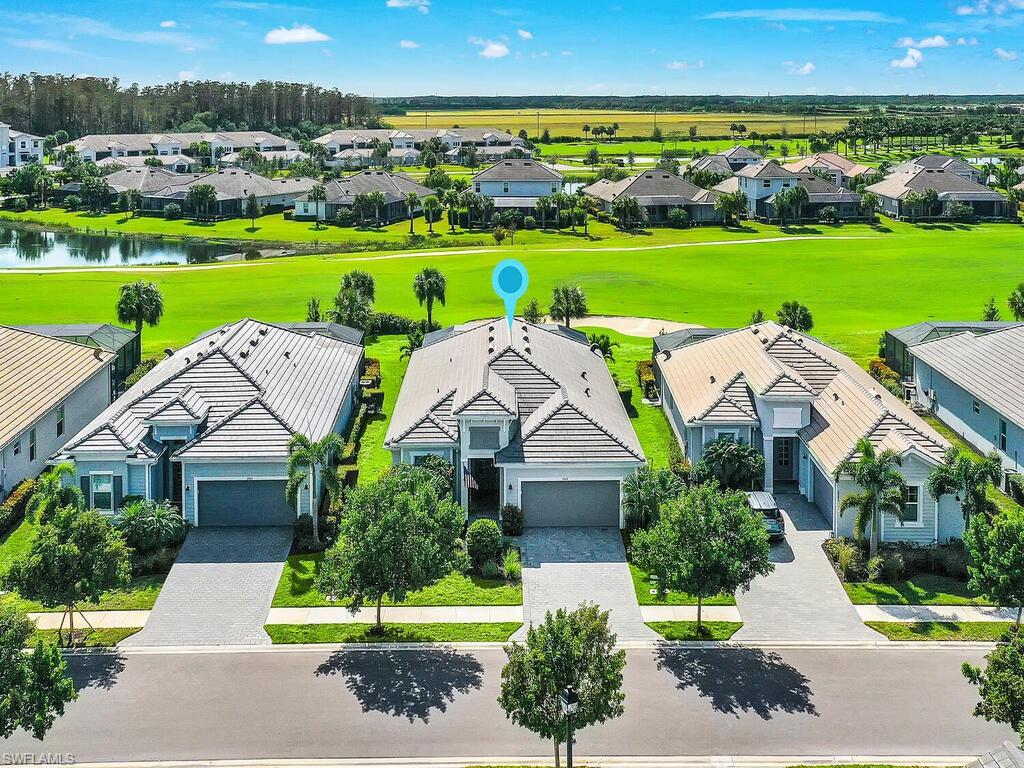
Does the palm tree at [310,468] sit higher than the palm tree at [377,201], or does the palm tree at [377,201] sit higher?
the palm tree at [377,201]

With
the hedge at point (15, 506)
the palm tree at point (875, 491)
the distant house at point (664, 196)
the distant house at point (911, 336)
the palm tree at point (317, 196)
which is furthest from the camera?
the palm tree at point (317, 196)

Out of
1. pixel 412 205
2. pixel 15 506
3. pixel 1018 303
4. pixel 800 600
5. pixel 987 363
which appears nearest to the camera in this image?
pixel 800 600

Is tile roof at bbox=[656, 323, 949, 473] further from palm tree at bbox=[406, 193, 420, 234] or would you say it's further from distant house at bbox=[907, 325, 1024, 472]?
palm tree at bbox=[406, 193, 420, 234]

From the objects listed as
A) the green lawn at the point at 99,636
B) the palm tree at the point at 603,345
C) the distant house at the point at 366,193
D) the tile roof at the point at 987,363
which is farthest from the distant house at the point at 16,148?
the green lawn at the point at 99,636

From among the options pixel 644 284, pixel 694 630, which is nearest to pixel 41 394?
pixel 694 630

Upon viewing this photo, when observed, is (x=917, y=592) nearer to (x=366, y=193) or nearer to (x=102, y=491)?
(x=102, y=491)

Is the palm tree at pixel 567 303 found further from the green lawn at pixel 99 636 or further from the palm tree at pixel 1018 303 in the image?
the green lawn at pixel 99 636

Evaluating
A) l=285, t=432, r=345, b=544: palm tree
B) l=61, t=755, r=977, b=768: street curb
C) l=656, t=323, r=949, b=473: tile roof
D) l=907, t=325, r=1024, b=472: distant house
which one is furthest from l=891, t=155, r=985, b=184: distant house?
l=61, t=755, r=977, b=768: street curb
